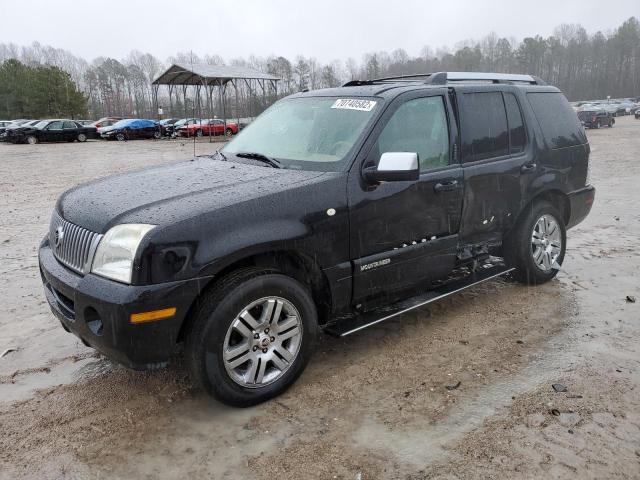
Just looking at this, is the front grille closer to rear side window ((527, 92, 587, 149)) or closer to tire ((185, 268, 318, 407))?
tire ((185, 268, 318, 407))

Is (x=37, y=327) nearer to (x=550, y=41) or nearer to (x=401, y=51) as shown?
(x=550, y=41)

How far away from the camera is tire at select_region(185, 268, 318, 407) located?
310 centimetres

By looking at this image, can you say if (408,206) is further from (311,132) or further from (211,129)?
(211,129)

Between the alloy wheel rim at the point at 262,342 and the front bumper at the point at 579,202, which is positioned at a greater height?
the front bumper at the point at 579,202

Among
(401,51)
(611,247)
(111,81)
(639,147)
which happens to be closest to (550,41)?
(401,51)

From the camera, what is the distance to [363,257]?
3.79 metres

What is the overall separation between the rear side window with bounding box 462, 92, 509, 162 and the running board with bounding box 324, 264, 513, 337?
41.3 inches

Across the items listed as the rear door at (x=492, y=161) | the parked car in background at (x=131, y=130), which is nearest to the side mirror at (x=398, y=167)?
the rear door at (x=492, y=161)

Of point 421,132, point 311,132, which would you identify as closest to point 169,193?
point 311,132

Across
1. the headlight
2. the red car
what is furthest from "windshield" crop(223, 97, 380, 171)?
the red car

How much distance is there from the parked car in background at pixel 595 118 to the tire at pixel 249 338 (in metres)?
37.3

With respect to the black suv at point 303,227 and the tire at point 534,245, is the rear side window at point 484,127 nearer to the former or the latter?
the black suv at point 303,227

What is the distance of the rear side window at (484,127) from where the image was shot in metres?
4.54

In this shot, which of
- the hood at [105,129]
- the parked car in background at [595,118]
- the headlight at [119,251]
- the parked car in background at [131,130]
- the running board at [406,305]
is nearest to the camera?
the headlight at [119,251]
